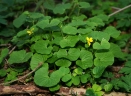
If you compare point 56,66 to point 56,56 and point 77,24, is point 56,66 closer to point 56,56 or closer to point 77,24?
point 56,56

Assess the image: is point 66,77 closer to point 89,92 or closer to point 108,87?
point 89,92

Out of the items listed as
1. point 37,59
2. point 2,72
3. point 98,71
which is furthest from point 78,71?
point 2,72

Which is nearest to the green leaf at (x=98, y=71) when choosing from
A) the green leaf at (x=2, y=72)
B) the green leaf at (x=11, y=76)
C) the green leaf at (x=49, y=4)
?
the green leaf at (x=11, y=76)

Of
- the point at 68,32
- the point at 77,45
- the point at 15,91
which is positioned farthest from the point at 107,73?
the point at 15,91

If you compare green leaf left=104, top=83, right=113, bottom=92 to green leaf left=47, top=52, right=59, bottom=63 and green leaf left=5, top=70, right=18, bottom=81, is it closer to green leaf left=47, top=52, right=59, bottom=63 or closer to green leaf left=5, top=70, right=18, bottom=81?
green leaf left=47, top=52, right=59, bottom=63

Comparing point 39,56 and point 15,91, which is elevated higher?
point 39,56
